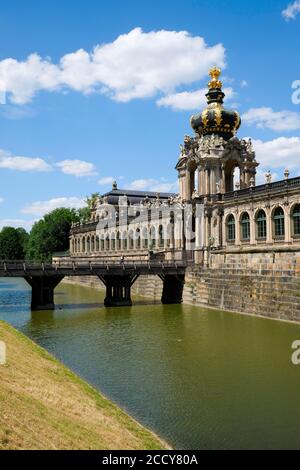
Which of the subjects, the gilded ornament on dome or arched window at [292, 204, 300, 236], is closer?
arched window at [292, 204, 300, 236]

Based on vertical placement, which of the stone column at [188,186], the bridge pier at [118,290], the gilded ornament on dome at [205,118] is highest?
the gilded ornament on dome at [205,118]

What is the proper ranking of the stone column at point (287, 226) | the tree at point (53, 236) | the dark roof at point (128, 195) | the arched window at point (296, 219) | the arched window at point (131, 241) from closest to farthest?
the arched window at point (296, 219)
the stone column at point (287, 226)
the arched window at point (131, 241)
the dark roof at point (128, 195)
the tree at point (53, 236)

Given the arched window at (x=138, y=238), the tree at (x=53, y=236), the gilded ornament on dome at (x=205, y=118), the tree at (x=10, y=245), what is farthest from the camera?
the tree at (x=10, y=245)

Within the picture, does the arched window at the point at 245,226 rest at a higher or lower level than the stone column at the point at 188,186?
lower

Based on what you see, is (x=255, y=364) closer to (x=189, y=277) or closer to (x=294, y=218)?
(x=294, y=218)

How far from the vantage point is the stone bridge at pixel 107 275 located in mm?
45050

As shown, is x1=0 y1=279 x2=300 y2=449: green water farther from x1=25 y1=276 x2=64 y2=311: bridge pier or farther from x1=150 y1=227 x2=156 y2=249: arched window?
x1=150 y1=227 x2=156 y2=249: arched window

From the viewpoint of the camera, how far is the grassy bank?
11258 millimetres

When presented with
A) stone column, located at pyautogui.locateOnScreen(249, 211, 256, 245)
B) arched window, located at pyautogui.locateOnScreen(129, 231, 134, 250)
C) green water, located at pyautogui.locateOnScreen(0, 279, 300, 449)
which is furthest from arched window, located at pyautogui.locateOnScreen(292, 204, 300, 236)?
arched window, located at pyautogui.locateOnScreen(129, 231, 134, 250)

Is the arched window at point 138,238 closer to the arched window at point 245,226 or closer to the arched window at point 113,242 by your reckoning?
the arched window at point 113,242

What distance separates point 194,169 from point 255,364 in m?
40.7

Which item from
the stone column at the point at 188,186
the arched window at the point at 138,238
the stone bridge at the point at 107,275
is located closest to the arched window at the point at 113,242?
the arched window at the point at 138,238

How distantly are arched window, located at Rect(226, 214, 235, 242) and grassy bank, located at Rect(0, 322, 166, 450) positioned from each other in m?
33.9

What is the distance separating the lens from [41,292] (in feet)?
149
